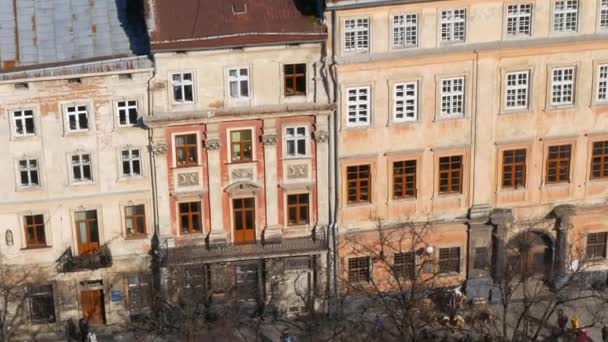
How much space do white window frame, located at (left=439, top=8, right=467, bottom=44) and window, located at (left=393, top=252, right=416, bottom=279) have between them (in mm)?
12737

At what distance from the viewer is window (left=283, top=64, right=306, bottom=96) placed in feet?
217

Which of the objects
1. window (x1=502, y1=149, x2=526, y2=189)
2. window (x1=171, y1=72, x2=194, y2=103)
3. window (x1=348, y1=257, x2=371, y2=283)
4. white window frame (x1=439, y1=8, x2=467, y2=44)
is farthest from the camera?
window (x1=348, y1=257, x2=371, y2=283)

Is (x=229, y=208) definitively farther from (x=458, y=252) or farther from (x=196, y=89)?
(x=458, y=252)

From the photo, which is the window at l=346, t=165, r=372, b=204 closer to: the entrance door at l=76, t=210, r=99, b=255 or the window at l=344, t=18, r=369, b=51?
the window at l=344, t=18, r=369, b=51

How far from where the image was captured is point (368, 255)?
70500 millimetres

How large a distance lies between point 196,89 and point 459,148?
15.2 metres

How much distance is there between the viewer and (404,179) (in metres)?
69.4

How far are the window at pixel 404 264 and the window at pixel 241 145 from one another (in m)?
10.7

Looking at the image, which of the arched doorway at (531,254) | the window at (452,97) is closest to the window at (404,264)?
the arched doorway at (531,254)

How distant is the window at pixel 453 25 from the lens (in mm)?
66125

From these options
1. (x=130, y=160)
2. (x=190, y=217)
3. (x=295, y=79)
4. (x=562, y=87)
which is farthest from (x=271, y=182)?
(x=562, y=87)

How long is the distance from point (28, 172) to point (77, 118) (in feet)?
13.3

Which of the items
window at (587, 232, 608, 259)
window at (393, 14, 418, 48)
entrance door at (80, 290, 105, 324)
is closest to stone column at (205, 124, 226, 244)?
entrance door at (80, 290, 105, 324)

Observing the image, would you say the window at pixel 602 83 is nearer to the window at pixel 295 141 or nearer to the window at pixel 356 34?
the window at pixel 356 34
